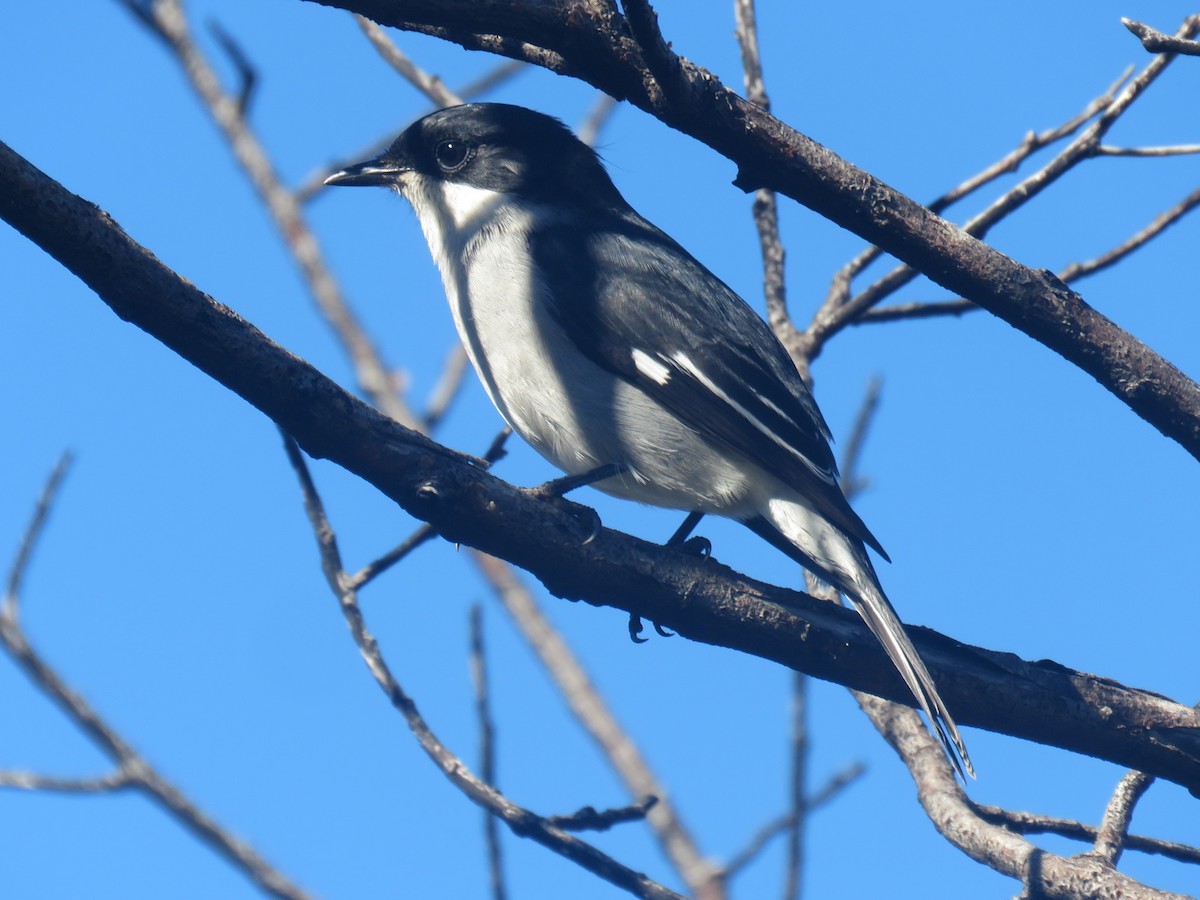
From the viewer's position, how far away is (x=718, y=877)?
13.2 feet

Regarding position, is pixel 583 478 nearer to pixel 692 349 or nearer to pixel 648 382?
pixel 648 382

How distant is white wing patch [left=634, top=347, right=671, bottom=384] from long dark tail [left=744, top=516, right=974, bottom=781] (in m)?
0.85

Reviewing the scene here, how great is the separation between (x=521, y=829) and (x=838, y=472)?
82.4 inches

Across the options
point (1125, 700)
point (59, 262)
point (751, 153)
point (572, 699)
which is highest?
point (751, 153)

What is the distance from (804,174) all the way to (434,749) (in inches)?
82.0

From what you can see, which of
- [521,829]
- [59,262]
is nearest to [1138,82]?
[521,829]

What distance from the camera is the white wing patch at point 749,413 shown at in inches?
182

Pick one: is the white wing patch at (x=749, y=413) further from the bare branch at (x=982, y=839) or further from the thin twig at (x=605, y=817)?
the thin twig at (x=605, y=817)

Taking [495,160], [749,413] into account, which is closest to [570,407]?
[749,413]

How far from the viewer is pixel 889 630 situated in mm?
3730

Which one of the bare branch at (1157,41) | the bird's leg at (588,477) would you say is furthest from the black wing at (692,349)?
the bare branch at (1157,41)

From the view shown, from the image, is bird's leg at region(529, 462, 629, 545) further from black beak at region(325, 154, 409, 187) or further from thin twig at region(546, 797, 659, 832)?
black beak at region(325, 154, 409, 187)

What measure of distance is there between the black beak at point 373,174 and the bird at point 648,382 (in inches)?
33.7

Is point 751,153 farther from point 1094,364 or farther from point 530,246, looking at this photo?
point 530,246
